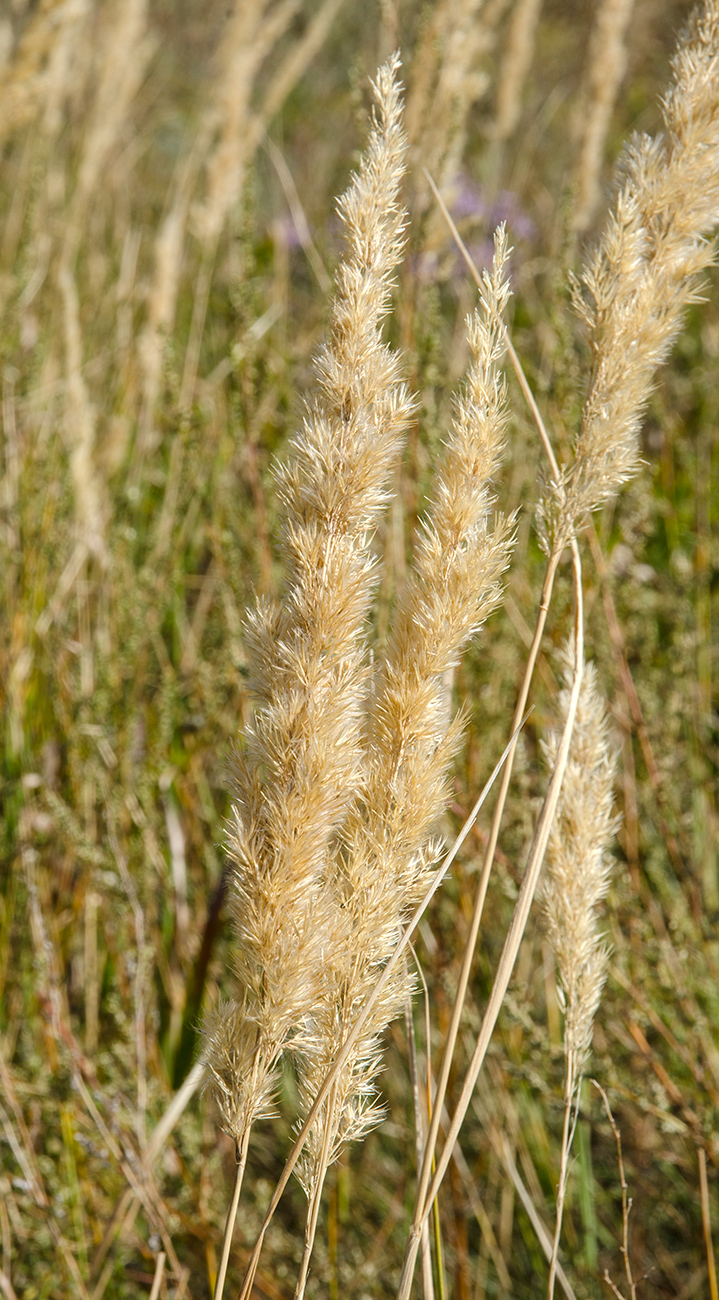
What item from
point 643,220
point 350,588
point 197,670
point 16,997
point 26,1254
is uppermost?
point 643,220

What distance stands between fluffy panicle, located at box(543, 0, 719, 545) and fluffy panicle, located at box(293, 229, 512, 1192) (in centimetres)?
8

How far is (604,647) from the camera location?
154 cm

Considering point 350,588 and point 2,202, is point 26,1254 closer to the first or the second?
point 350,588

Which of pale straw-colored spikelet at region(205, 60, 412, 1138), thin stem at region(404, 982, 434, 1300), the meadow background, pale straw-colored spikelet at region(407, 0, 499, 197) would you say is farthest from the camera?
pale straw-colored spikelet at region(407, 0, 499, 197)

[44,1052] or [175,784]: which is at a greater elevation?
[175,784]

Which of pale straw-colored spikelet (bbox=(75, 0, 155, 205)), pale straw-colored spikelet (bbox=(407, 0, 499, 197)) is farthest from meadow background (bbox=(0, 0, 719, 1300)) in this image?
pale straw-colored spikelet (bbox=(75, 0, 155, 205))

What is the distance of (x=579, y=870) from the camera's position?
0.85 meters

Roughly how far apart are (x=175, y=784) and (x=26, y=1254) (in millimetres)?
713

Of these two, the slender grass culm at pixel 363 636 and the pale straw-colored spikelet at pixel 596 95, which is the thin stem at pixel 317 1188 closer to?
the slender grass culm at pixel 363 636

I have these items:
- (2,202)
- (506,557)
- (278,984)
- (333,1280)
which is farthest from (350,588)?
(2,202)

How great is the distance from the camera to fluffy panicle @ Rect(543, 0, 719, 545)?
72 cm

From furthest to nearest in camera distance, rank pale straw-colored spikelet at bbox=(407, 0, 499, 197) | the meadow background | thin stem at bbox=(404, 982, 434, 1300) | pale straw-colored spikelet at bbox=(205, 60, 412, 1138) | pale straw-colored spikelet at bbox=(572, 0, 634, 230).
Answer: pale straw-colored spikelet at bbox=(572, 0, 634, 230), pale straw-colored spikelet at bbox=(407, 0, 499, 197), the meadow background, thin stem at bbox=(404, 982, 434, 1300), pale straw-colored spikelet at bbox=(205, 60, 412, 1138)

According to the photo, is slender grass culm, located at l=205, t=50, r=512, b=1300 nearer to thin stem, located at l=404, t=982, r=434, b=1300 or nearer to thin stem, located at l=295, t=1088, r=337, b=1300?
thin stem, located at l=295, t=1088, r=337, b=1300

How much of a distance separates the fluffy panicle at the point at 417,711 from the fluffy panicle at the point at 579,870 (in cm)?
19
